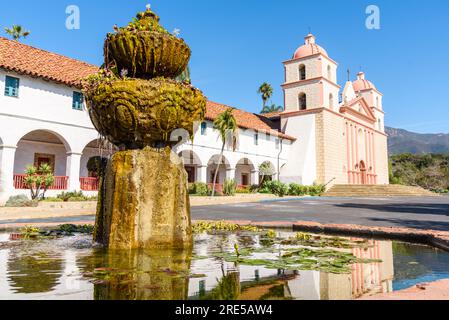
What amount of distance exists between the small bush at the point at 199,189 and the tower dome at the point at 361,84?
1261 inches

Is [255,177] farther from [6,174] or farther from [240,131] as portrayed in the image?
[6,174]

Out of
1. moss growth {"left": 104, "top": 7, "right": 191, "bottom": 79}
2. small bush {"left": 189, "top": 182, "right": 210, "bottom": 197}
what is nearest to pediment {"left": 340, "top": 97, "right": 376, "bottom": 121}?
small bush {"left": 189, "top": 182, "right": 210, "bottom": 197}

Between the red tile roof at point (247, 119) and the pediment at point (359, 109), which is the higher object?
the pediment at point (359, 109)

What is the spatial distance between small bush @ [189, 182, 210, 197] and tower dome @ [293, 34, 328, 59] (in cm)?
1909

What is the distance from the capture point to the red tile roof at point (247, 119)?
1150 inches

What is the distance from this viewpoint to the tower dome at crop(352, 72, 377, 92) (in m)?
46.4

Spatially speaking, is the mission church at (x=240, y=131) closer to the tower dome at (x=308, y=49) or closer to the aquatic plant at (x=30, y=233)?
the tower dome at (x=308, y=49)

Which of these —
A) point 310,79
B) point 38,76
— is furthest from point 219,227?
point 310,79

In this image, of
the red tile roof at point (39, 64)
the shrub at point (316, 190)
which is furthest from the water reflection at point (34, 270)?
the shrub at point (316, 190)

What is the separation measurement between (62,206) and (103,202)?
1201cm

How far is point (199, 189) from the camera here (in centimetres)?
2402

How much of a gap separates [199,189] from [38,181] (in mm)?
10588

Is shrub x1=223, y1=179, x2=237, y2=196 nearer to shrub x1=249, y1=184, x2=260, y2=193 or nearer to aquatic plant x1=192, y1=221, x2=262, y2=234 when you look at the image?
shrub x1=249, y1=184, x2=260, y2=193
